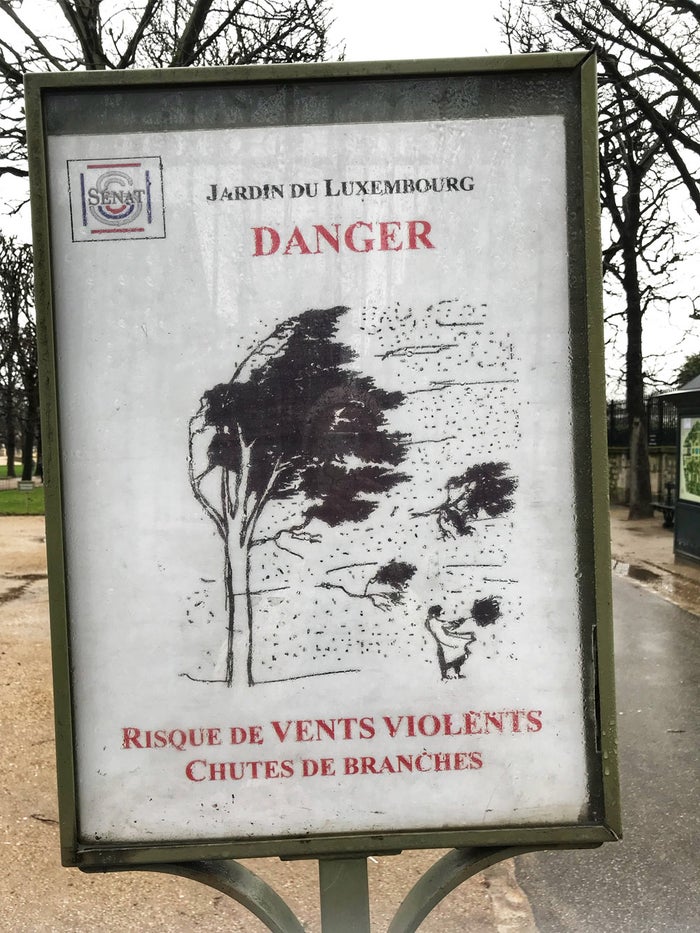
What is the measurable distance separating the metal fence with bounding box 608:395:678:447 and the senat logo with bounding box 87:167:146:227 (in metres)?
19.5

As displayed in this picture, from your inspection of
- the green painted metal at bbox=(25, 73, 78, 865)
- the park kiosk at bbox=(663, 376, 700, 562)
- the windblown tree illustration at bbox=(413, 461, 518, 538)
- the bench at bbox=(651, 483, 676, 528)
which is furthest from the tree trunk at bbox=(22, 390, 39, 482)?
the windblown tree illustration at bbox=(413, 461, 518, 538)

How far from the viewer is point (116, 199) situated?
1.50m

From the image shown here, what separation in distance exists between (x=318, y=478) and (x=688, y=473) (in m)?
12.9

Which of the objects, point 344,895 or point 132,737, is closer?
point 132,737

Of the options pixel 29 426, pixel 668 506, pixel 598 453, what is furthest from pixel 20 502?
pixel 598 453

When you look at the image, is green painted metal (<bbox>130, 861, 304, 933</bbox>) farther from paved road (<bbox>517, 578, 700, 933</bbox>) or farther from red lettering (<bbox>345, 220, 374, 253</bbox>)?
paved road (<bbox>517, 578, 700, 933</bbox>)

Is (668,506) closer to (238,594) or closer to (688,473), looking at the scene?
(688,473)

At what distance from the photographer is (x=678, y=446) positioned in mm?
13562

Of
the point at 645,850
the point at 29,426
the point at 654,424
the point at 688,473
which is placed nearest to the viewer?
the point at 645,850

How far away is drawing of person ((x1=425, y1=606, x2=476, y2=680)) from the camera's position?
60.1 inches

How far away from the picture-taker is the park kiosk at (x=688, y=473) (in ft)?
42.7

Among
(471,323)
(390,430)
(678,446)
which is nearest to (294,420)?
(390,430)

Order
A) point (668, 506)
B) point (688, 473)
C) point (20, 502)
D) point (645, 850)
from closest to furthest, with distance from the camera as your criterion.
Answer: point (645, 850)
point (688, 473)
point (668, 506)
point (20, 502)

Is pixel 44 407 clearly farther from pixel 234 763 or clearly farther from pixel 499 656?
pixel 499 656
